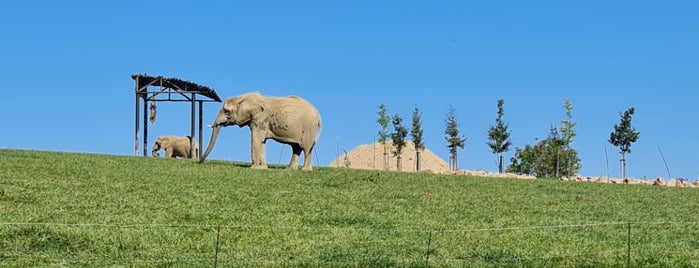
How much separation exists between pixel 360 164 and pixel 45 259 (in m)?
56.8

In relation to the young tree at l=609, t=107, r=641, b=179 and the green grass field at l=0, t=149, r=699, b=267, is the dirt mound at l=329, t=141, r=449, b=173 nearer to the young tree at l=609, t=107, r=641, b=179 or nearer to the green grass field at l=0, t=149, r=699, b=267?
the young tree at l=609, t=107, r=641, b=179

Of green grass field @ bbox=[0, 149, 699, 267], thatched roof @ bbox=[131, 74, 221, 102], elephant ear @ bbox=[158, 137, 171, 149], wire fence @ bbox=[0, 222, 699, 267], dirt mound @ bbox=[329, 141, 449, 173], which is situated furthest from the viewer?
dirt mound @ bbox=[329, 141, 449, 173]

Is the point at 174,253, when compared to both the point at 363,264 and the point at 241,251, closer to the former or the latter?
the point at 241,251

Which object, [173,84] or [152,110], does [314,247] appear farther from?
[152,110]

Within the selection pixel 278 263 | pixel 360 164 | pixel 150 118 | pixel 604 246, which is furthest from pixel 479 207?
pixel 360 164

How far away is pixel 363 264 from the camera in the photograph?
40.5 feet

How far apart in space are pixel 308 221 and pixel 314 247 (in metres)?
2.62

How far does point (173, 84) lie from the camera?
40.4 meters

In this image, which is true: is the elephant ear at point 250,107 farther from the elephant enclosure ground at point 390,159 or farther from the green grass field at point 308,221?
the elephant enclosure ground at point 390,159

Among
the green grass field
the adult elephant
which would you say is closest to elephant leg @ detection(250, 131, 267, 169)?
the adult elephant

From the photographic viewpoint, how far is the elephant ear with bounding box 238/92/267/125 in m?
28.7

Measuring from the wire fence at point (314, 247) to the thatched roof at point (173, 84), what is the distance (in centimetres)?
2537

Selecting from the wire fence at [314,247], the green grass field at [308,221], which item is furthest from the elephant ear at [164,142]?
the wire fence at [314,247]

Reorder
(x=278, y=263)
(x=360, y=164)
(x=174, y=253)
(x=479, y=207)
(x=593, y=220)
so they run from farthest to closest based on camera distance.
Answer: (x=360, y=164) → (x=479, y=207) → (x=593, y=220) → (x=174, y=253) → (x=278, y=263)
